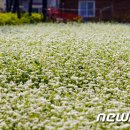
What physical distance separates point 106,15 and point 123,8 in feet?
5.91

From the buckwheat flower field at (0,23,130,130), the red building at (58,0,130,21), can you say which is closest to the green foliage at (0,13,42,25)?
the red building at (58,0,130,21)

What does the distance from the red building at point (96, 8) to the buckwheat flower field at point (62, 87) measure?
96.8 ft

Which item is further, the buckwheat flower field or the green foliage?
the green foliage

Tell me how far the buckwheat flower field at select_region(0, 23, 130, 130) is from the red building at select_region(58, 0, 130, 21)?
96.8 ft

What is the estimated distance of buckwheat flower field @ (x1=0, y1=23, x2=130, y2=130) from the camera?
6.33 meters

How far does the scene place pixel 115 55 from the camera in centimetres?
1288

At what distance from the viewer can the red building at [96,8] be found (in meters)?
43.4

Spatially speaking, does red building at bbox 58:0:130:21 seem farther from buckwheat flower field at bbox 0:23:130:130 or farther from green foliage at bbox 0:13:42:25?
buckwheat flower field at bbox 0:23:130:130

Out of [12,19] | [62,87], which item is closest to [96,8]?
[12,19]

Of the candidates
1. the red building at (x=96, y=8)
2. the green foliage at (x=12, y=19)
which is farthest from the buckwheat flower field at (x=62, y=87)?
the red building at (x=96, y=8)

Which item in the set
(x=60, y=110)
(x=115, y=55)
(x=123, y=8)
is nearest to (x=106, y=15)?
(x=123, y=8)

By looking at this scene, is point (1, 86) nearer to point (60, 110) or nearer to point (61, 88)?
point (61, 88)

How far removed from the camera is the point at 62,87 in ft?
27.2

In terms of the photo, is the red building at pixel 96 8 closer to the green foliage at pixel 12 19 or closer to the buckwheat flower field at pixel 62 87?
the green foliage at pixel 12 19
